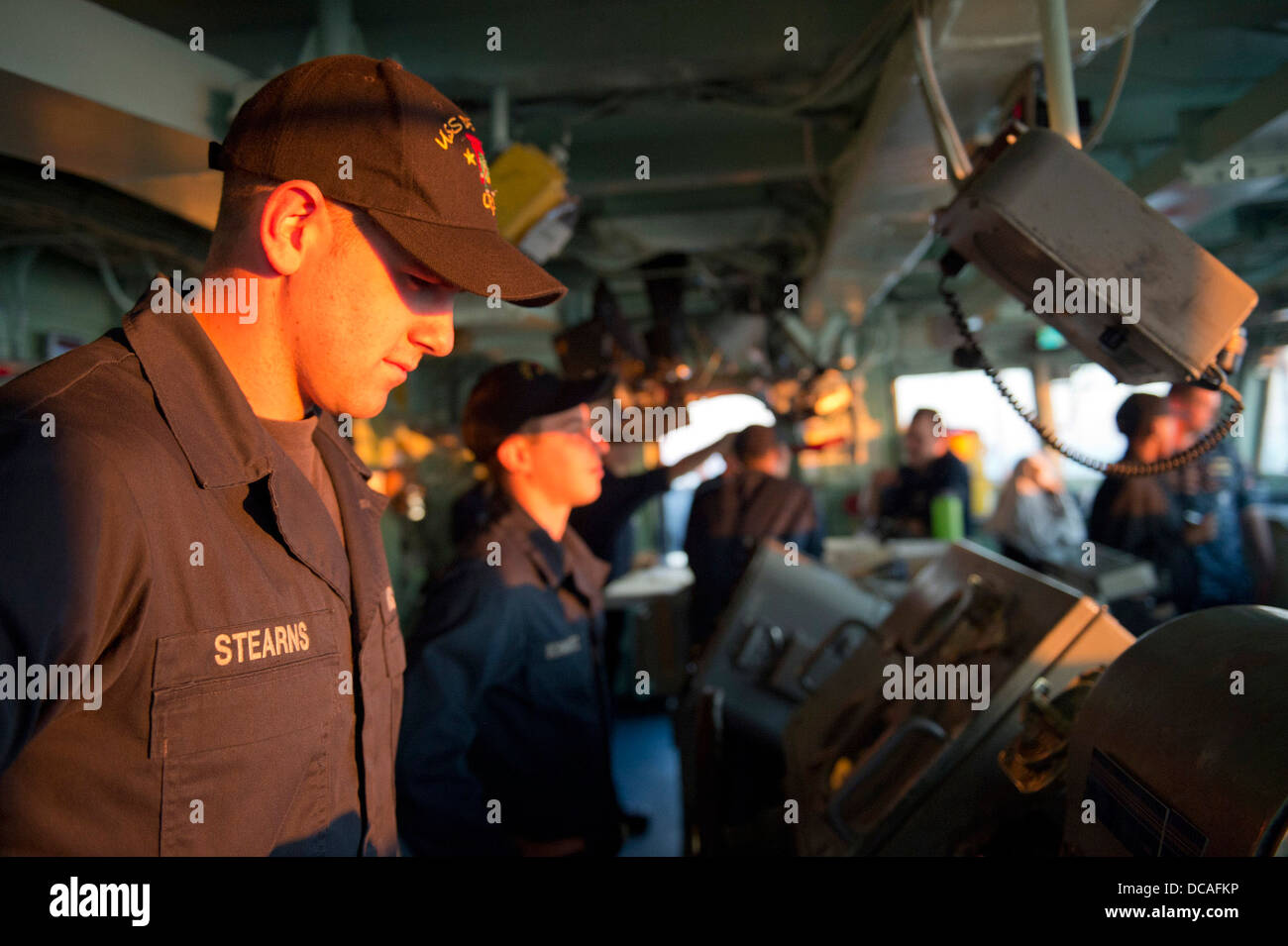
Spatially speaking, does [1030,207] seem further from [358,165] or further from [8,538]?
[8,538]

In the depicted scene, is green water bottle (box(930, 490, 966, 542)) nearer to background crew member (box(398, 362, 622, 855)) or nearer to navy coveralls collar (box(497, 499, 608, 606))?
background crew member (box(398, 362, 622, 855))

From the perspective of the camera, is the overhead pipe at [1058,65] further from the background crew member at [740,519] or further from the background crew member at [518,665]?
the background crew member at [740,519]

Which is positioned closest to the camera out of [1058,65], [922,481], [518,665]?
[1058,65]

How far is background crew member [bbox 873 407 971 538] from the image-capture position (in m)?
5.22

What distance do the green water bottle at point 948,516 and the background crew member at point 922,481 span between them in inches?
4.2


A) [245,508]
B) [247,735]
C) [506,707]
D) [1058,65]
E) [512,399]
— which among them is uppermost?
[1058,65]

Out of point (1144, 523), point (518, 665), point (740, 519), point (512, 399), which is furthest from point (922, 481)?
point (518, 665)

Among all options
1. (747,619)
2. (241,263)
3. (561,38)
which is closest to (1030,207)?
(241,263)

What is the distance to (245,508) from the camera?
90cm

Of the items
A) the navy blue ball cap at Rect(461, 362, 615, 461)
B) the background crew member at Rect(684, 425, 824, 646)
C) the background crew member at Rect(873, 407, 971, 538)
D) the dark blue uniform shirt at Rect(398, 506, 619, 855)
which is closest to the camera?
the dark blue uniform shirt at Rect(398, 506, 619, 855)

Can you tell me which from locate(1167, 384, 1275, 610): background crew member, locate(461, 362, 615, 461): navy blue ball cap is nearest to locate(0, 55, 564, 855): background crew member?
locate(461, 362, 615, 461): navy blue ball cap

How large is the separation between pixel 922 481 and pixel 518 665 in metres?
4.35

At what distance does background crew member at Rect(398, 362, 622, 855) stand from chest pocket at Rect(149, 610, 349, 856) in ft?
1.72

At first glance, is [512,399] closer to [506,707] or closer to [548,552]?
[548,552]
